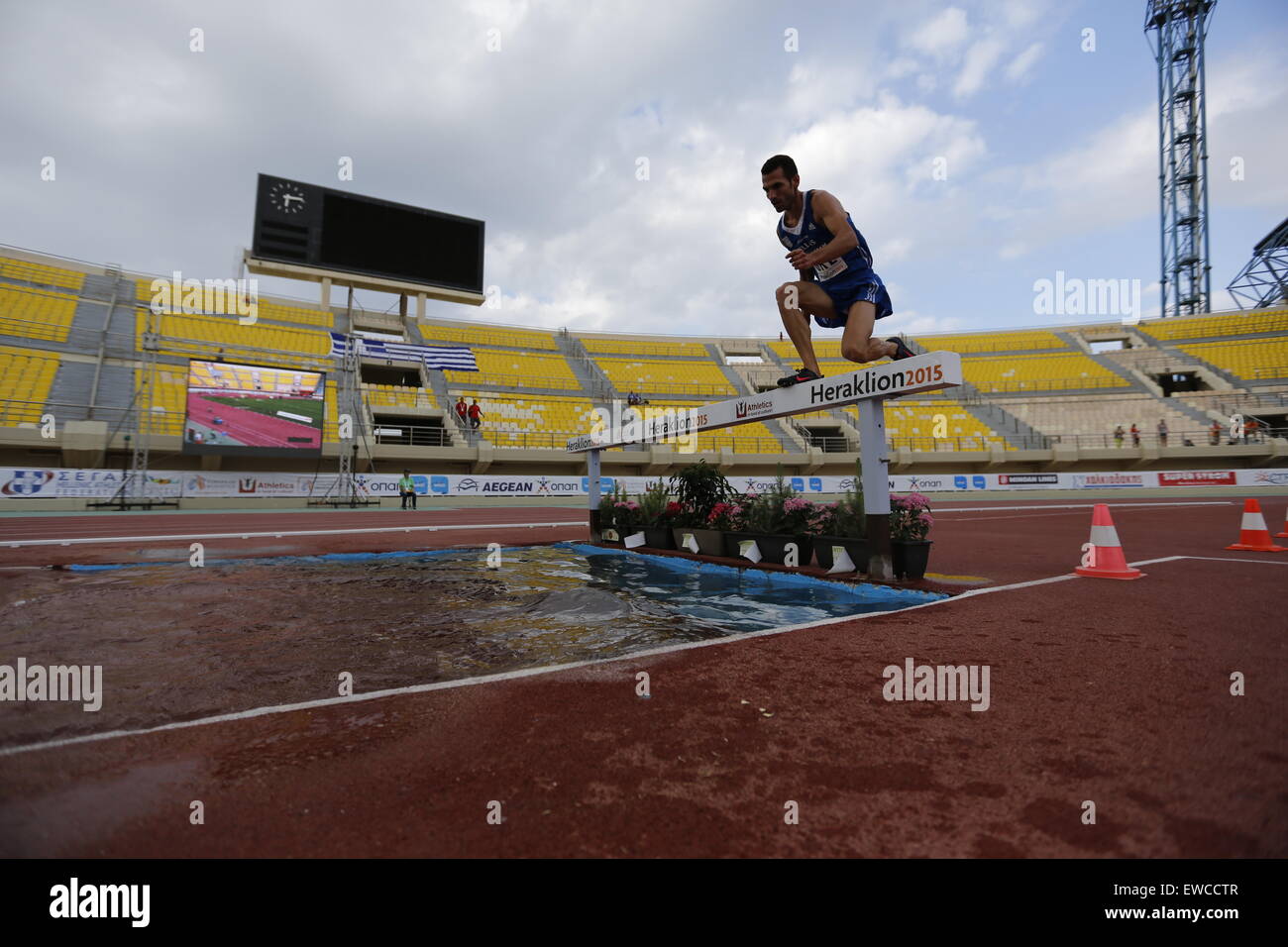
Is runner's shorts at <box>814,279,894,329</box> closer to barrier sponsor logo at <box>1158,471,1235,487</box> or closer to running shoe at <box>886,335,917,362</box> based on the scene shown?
running shoe at <box>886,335,917,362</box>

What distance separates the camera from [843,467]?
98.3ft

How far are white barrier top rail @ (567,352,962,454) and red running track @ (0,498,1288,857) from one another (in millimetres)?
2269

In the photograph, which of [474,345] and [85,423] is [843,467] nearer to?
[474,345]

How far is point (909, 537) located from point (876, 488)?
712mm

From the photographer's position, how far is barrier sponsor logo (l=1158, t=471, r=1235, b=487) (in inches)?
1011

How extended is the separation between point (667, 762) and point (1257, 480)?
3584 cm

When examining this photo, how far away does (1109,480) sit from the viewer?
2692 cm

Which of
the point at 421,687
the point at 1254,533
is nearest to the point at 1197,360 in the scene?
the point at 1254,533

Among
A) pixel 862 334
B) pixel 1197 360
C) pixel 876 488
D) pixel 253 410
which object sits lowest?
pixel 876 488

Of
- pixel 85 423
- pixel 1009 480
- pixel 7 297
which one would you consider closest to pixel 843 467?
pixel 1009 480

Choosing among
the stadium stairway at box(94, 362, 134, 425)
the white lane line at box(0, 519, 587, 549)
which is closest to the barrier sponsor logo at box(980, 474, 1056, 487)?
the white lane line at box(0, 519, 587, 549)

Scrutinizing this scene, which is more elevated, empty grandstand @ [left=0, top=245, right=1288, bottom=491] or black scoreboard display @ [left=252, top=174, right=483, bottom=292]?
black scoreboard display @ [left=252, top=174, right=483, bottom=292]

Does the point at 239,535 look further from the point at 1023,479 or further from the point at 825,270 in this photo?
the point at 1023,479
